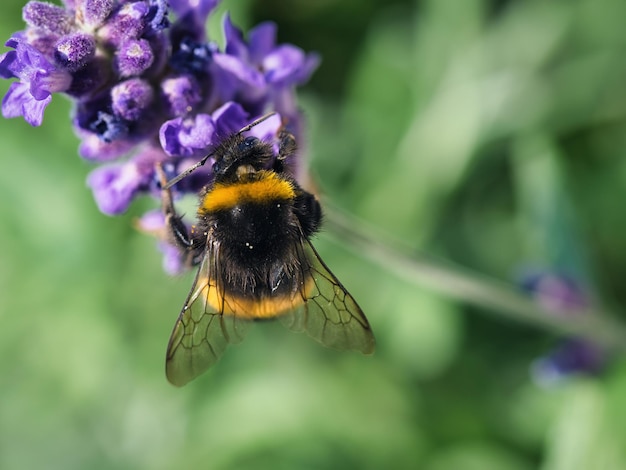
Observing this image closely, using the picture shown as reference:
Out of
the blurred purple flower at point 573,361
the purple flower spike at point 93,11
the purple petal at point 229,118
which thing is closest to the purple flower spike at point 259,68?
the purple petal at point 229,118

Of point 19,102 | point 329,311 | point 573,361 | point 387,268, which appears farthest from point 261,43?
point 573,361

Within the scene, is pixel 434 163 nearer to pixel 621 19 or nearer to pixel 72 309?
pixel 621 19

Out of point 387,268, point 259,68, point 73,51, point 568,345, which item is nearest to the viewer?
point 73,51

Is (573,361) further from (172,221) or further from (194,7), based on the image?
(194,7)

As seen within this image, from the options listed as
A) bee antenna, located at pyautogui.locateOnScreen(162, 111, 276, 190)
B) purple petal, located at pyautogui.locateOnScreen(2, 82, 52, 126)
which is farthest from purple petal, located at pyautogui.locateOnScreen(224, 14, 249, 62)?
purple petal, located at pyautogui.locateOnScreen(2, 82, 52, 126)

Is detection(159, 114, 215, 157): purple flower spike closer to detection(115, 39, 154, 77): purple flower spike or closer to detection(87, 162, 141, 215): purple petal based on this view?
detection(115, 39, 154, 77): purple flower spike

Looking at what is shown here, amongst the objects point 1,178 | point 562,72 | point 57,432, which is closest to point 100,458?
point 57,432
